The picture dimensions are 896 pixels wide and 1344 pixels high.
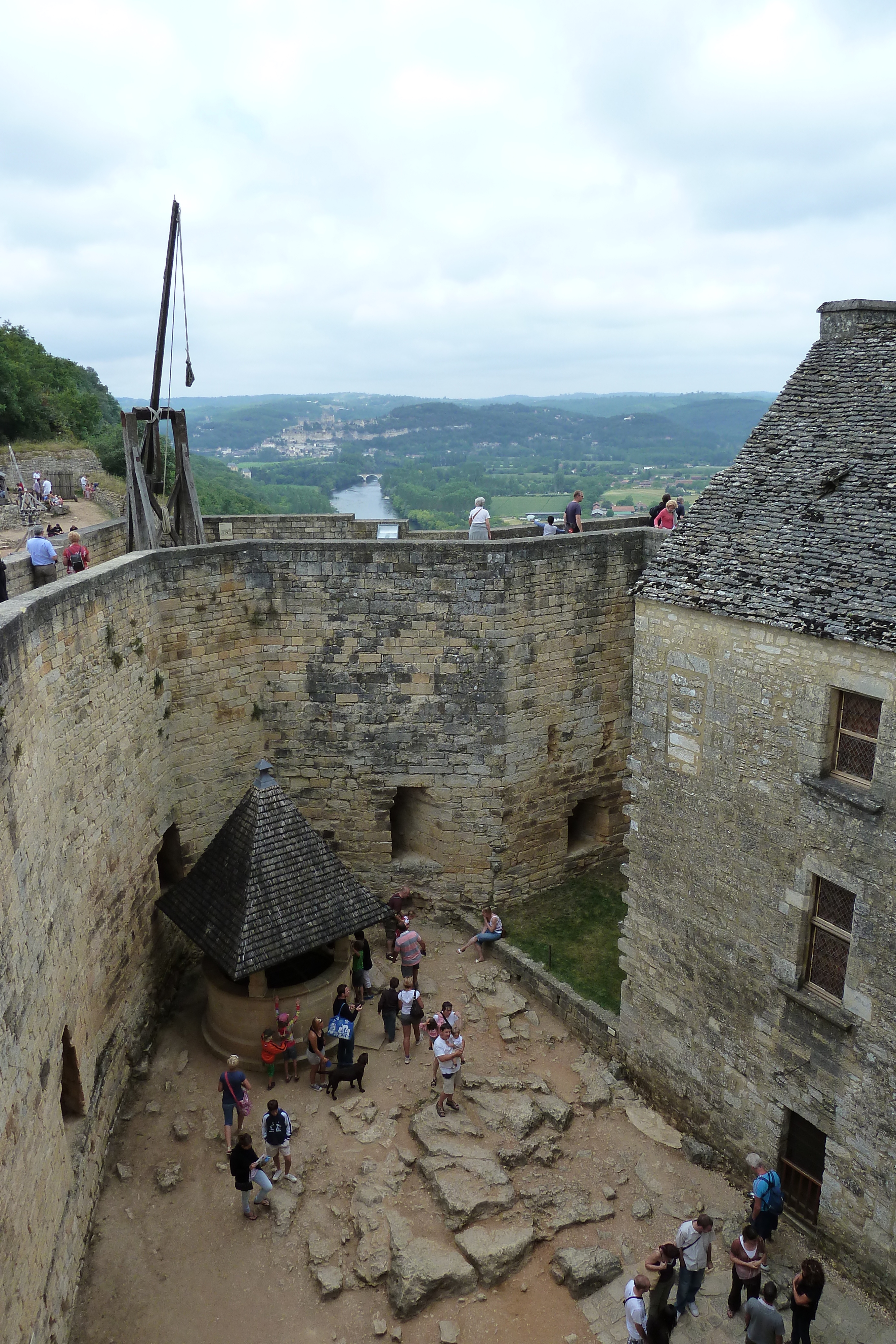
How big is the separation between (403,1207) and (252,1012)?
3.07 meters

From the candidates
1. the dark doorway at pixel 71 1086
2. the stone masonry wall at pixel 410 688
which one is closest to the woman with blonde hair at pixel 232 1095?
the dark doorway at pixel 71 1086

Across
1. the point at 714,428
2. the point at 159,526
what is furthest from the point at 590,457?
the point at 159,526

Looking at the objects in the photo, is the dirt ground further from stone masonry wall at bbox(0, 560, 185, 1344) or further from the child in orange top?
the child in orange top

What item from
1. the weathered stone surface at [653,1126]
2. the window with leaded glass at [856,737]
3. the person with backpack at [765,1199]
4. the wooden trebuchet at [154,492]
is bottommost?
the weathered stone surface at [653,1126]

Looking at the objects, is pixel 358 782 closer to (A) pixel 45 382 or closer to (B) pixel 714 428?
(A) pixel 45 382

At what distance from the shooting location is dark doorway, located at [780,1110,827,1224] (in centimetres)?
932

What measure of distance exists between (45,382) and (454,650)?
30.8m

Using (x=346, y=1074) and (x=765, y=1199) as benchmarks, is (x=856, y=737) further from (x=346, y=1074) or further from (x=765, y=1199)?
(x=346, y=1074)

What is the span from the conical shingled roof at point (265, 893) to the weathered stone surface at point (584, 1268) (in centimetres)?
430

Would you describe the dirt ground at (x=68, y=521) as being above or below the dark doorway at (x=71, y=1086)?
above

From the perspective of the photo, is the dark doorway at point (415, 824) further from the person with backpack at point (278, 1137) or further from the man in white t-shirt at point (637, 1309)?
the man in white t-shirt at point (637, 1309)

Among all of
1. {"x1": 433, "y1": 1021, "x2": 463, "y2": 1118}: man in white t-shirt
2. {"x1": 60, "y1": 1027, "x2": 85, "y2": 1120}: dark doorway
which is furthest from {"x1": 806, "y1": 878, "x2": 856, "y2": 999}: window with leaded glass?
{"x1": 60, "y1": 1027, "x2": 85, "y2": 1120}: dark doorway

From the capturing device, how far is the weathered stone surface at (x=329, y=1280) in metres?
8.93

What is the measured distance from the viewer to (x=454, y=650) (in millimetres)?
13883
